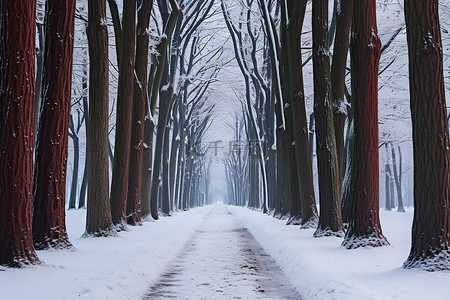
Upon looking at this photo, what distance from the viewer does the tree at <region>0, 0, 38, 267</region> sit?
670cm

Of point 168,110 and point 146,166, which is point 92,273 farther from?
point 168,110

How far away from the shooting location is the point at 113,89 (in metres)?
31.2

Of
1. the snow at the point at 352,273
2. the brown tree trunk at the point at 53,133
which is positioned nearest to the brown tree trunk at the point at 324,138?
the snow at the point at 352,273

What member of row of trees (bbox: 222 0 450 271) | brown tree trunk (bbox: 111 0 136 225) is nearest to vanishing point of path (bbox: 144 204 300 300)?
row of trees (bbox: 222 0 450 271)

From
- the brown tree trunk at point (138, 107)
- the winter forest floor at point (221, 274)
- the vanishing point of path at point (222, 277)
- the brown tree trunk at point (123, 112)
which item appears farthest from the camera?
the brown tree trunk at point (138, 107)

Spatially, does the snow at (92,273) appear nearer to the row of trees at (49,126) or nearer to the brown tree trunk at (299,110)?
the row of trees at (49,126)

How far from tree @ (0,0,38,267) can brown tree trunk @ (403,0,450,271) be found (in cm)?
Answer: 482

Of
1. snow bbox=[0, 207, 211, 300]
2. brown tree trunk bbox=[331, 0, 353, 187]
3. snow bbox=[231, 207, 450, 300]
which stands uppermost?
brown tree trunk bbox=[331, 0, 353, 187]

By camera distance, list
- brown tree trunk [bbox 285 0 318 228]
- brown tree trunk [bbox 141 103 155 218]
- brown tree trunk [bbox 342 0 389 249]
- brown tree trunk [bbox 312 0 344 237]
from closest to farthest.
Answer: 1. brown tree trunk [bbox 342 0 389 249]
2. brown tree trunk [bbox 312 0 344 237]
3. brown tree trunk [bbox 285 0 318 228]
4. brown tree trunk [bbox 141 103 155 218]

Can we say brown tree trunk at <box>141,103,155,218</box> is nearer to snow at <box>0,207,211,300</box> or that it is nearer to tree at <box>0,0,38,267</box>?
snow at <box>0,207,211,300</box>

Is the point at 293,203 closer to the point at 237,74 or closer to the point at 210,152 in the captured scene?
the point at 237,74

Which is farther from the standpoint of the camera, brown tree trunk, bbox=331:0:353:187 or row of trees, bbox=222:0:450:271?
brown tree trunk, bbox=331:0:353:187

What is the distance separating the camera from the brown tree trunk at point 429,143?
6.80 m

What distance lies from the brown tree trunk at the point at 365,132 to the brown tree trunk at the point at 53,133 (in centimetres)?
487
